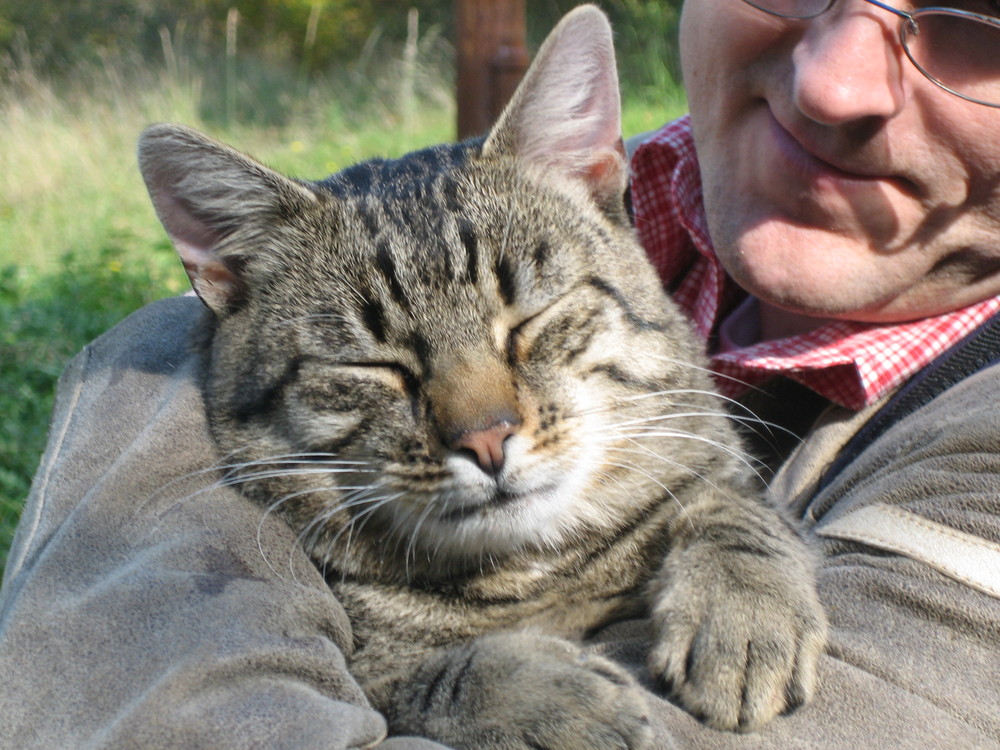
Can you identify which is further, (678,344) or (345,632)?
(678,344)

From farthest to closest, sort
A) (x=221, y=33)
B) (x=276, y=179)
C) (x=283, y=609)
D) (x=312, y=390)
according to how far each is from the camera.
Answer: (x=221, y=33), (x=276, y=179), (x=312, y=390), (x=283, y=609)

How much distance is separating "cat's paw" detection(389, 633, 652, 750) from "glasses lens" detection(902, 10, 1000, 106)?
128 centimetres

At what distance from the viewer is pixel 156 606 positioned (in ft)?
4.34

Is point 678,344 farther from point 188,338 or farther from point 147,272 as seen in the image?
point 147,272

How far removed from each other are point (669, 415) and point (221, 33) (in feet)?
58.4

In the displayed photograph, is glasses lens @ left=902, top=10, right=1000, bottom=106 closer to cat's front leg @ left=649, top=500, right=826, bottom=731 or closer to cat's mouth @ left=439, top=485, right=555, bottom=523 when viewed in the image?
cat's front leg @ left=649, top=500, right=826, bottom=731

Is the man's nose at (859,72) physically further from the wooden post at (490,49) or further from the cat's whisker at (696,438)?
the wooden post at (490,49)

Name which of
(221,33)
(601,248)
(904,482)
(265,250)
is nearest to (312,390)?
(265,250)

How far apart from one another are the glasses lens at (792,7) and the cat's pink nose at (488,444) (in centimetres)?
109

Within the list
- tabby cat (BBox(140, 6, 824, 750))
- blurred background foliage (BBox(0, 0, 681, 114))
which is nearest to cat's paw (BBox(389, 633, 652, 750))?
tabby cat (BBox(140, 6, 824, 750))

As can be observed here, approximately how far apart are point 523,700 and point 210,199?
3.88 ft

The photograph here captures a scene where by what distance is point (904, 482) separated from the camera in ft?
4.88

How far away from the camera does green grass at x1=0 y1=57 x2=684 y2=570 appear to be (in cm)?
413

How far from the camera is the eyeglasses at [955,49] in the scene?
1722 millimetres
